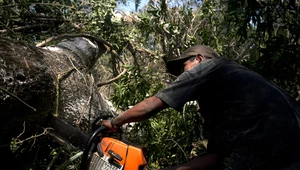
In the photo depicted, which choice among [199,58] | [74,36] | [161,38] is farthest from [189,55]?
[161,38]

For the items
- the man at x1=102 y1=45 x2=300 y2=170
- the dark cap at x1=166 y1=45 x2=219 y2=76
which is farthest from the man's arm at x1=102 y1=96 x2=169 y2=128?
the dark cap at x1=166 y1=45 x2=219 y2=76

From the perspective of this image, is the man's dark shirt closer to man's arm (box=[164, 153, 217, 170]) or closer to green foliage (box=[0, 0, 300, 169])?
man's arm (box=[164, 153, 217, 170])

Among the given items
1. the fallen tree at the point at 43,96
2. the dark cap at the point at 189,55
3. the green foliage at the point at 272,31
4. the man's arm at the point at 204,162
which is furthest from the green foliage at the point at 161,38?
the dark cap at the point at 189,55

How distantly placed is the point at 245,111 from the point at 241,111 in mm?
23

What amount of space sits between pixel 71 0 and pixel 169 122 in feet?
6.32

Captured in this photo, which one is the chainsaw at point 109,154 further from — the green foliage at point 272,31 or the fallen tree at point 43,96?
the green foliage at point 272,31

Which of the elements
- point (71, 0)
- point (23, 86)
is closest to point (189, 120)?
point (23, 86)

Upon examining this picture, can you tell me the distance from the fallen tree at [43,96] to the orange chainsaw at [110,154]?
9.4 inches

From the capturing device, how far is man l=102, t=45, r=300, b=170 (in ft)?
5.85

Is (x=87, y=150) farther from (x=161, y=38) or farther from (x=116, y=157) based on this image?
(x=161, y=38)

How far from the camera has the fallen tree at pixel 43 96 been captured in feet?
6.80

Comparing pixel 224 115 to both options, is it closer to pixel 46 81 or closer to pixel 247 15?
pixel 46 81

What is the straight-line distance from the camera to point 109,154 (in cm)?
193

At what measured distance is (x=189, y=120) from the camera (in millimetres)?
3365
